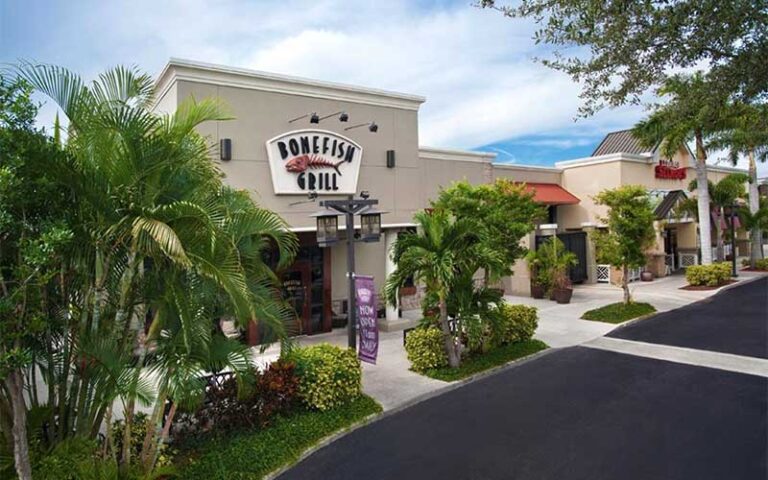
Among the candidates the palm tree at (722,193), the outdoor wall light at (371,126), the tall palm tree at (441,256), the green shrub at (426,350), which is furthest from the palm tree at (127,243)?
the palm tree at (722,193)

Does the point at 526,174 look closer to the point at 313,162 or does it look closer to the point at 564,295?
the point at 564,295

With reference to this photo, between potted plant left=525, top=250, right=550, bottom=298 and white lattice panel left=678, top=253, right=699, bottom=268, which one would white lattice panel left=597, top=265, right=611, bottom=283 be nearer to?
potted plant left=525, top=250, right=550, bottom=298

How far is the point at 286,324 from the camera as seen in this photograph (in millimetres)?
7754

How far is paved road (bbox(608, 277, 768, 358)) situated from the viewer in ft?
39.8

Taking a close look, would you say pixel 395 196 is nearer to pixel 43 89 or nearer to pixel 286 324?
pixel 286 324

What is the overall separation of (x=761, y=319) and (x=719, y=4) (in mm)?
12187

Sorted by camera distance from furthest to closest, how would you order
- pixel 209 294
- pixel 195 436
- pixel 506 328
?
pixel 506 328
pixel 195 436
pixel 209 294

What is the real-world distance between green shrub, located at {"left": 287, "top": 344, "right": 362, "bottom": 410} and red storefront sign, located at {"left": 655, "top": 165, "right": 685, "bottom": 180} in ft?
75.8

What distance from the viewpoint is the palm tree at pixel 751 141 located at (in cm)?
828


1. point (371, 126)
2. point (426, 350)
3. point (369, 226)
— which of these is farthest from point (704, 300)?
point (369, 226)

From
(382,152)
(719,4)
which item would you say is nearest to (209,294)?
(719,4)

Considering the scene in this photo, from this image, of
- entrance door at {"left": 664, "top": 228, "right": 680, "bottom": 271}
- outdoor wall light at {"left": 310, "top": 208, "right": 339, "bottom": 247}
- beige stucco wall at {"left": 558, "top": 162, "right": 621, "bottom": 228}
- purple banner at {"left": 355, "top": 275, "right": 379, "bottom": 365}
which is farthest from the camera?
entrance door at {"left": 664, "top": 228, "right": 680, "bottom": 271}

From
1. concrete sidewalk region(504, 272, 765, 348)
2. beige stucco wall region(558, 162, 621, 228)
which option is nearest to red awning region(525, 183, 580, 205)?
beige stucco wall region(558, 162, 621, 228)

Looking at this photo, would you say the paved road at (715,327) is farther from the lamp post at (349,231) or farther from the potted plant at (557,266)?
the lamp post at (349,231)
